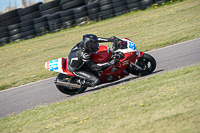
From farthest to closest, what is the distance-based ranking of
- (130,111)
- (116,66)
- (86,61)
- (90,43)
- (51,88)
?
(51,88), (116,66), (86,61), (90,43), (130,111)

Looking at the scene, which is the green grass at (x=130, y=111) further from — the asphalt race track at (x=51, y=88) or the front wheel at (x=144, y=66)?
the asphalt race track at (x=51, y=88)

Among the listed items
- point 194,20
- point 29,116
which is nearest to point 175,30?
point 194,20

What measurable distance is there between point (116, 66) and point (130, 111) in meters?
2.15

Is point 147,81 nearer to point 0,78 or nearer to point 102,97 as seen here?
point 102,97

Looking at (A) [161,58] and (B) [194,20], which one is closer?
(A) [161,58]

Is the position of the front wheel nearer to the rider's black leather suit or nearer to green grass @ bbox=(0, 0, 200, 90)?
the rider's black leather suit

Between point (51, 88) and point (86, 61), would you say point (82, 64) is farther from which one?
point (51, 88)

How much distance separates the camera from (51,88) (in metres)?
8.18

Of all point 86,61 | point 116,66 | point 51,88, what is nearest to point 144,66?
point 116,66

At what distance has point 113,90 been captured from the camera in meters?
6.48

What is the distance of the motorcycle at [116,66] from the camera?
22.3ft

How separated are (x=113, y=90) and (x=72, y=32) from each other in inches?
429

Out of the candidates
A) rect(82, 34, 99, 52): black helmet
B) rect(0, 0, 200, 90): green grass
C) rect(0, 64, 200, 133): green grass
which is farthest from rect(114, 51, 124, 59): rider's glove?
rect(0, 0, 200, 90): green grass

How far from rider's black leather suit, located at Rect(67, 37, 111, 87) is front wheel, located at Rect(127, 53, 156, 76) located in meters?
0.76
